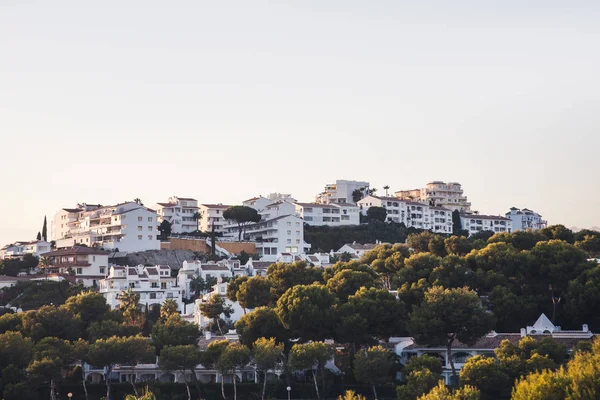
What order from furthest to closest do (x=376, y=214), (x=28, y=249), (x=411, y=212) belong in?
1. (x=411, y=212)
2. (x=376, y=214)
3. (x=28, y=249)

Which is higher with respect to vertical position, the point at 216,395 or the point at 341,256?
the point at 341,256

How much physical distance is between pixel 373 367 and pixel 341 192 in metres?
82.1

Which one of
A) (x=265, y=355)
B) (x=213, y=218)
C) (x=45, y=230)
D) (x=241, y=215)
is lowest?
(x=265, y=355)

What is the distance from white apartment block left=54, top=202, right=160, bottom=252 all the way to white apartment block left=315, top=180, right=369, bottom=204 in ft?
120

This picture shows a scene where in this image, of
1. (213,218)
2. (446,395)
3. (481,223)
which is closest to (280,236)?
(213,218)

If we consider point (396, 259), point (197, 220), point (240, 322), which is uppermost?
point (197, 220)

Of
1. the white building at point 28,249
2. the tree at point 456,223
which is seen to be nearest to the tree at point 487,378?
the white building at point 28,249

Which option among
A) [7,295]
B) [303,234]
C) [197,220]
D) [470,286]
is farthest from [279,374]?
[197,220]

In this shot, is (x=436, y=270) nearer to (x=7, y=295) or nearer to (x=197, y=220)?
(x=7, y=295)

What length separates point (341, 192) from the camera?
132 meters

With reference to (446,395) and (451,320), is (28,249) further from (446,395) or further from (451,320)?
(446,395)

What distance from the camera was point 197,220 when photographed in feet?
387

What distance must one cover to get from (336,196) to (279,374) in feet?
254

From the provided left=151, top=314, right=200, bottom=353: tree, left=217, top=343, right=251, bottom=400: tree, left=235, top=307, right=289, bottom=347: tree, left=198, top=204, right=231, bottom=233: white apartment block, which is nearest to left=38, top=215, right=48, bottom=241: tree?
left=198, top=204, right=231, bottom=233: white apartment block
